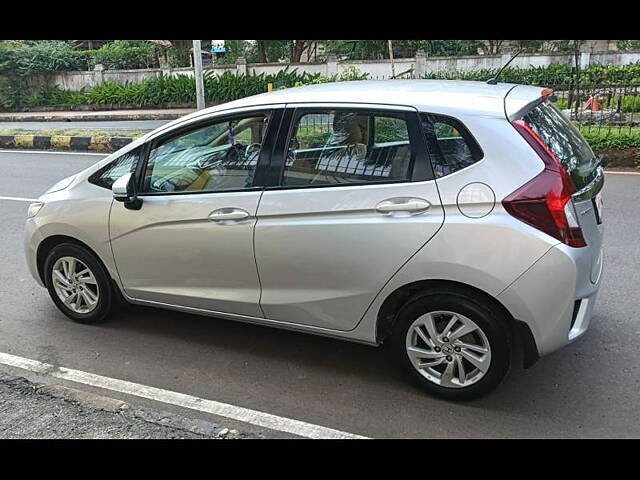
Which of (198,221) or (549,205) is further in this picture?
(198,221)

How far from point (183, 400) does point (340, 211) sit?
1.37 m

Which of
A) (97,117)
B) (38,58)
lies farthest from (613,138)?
(38,58)

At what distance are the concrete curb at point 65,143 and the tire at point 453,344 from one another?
11333mm

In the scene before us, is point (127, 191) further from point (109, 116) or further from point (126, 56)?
point (126, 56)

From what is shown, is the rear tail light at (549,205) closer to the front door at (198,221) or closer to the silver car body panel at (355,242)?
the silver car body panel at (355,242)

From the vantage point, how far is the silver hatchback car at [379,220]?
9.73 feet

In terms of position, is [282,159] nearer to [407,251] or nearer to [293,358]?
[407,251]

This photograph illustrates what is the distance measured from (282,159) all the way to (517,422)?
Result: 1918 mm

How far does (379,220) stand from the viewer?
3.17m

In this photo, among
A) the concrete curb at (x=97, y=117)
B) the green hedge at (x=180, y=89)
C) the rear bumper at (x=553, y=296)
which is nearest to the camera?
the rear bumper at (x=553, y=296)

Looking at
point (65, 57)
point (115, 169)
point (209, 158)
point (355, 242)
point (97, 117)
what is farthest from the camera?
point (65, 57)

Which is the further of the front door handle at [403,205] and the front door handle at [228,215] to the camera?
the front door handle at [228,215]

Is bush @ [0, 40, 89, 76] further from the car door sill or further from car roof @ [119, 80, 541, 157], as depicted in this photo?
car roof @ [119, 80, 541, 157]

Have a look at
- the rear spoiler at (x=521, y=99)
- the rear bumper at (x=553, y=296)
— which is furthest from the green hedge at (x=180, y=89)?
the rear bumper at (x=553, y=296)
